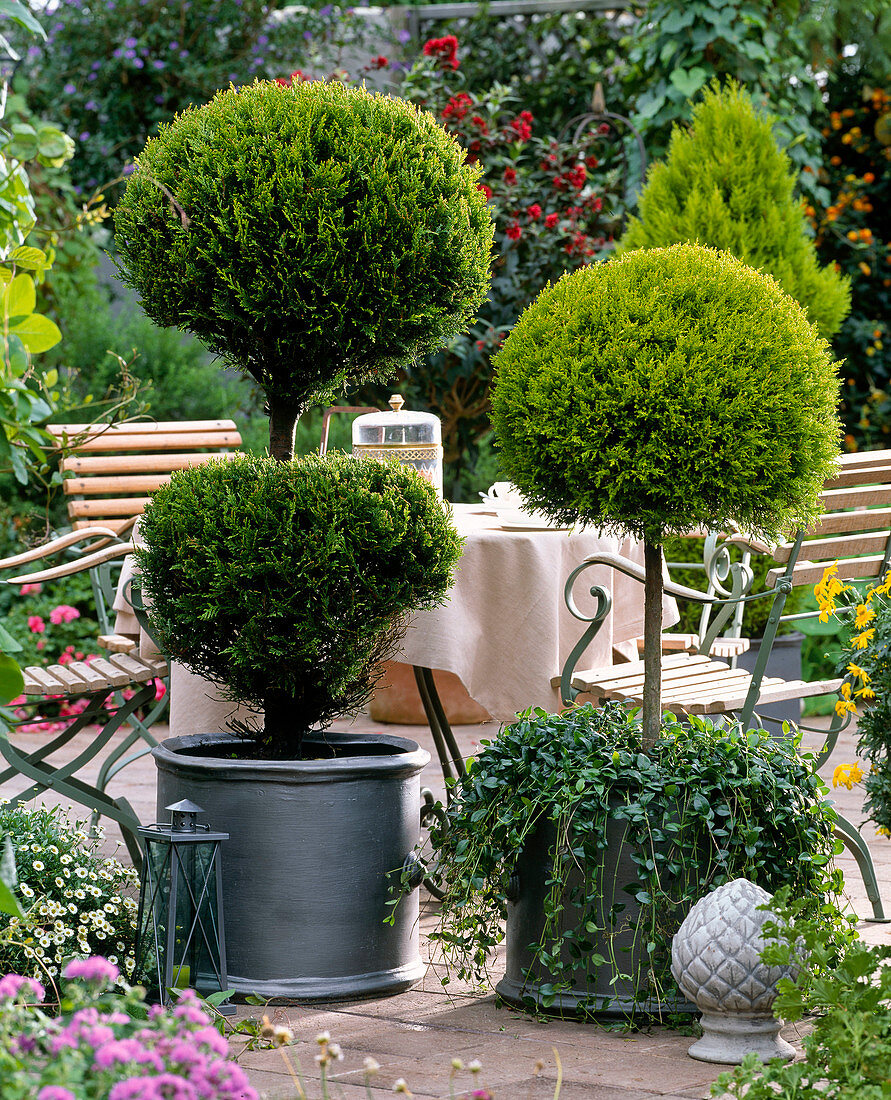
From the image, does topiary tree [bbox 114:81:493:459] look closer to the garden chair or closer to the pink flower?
the garden chair

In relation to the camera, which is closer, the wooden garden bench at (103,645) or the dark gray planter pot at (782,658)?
the wooden garden bench at (103,645)

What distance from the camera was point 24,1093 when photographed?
1502 mm

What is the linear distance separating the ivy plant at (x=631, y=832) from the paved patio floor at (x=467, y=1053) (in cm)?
11

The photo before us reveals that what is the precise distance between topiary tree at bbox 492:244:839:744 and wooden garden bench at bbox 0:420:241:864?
1.01 meters

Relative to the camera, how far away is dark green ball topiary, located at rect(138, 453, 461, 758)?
2.85 m

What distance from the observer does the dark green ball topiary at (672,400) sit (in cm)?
280

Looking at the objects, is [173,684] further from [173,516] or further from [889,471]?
[889,471]

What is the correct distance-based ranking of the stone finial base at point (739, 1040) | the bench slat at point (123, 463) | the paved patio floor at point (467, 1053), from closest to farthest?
the paved patio floor at point (467, 1053) < the stone finial base at point (739, 1040) < the bench slat at point (123, 463)

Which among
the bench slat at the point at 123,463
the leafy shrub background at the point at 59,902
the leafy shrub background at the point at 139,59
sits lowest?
the leafy shrub background at the point at 59,902

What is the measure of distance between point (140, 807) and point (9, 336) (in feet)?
10.6

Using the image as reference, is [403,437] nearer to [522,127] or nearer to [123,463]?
[123,463]

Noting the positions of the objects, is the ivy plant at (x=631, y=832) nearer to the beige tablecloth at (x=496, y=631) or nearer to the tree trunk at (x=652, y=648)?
the tree trunk at (x=652, y=648)

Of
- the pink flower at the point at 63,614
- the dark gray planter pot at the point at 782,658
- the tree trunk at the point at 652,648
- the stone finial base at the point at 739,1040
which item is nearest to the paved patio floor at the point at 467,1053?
the stone finial base at the point at 739,1040

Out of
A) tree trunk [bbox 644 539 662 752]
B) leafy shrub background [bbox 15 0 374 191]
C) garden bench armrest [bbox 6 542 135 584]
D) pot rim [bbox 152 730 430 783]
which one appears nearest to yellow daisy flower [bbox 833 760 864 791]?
tree trunk [bbox 644 539 662 752]
